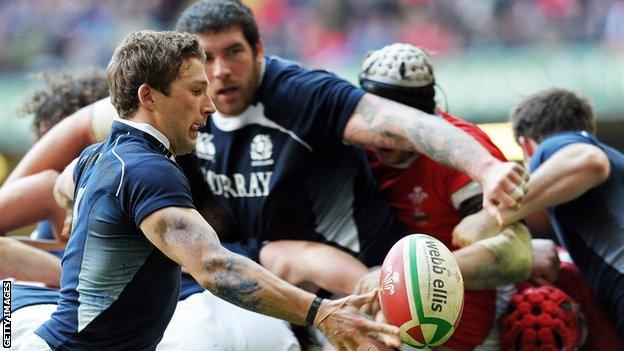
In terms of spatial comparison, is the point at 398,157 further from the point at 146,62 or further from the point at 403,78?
the point at 146,62

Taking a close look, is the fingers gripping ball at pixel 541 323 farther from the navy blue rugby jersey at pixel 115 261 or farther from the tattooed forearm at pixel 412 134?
the navy blue rugby jersey at pixel 115 261

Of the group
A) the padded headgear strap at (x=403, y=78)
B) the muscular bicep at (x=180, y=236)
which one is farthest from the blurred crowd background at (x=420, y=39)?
the muscular bicep at (x=180, y=236)

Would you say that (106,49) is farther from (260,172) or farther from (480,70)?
(260,172)

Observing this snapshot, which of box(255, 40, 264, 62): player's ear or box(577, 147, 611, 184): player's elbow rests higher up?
box(255, 40, 264, 62): player's ear

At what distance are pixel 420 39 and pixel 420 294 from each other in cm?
812

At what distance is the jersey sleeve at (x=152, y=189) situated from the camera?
3.38 meters

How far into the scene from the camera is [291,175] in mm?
4926

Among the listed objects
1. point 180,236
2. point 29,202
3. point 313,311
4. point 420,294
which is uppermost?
point 180,236

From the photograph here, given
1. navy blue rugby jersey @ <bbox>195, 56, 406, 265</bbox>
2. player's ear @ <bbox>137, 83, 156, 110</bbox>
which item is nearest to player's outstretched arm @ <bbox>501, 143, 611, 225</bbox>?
navy blue rugby jersey @ <bbox>195, 56, 406, 265</bbox>

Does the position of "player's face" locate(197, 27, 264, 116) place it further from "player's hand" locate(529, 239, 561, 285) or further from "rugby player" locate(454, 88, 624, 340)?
"player's hand" locate(529, 239, 561, 285)

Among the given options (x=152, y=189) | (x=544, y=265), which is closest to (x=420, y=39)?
(x=544, y=265)

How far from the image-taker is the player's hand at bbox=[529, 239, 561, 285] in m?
5.28

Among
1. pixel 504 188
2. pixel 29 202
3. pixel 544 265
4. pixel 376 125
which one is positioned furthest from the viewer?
pixel 544 265

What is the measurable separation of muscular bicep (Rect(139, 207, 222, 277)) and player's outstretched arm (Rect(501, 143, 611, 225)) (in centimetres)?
196
